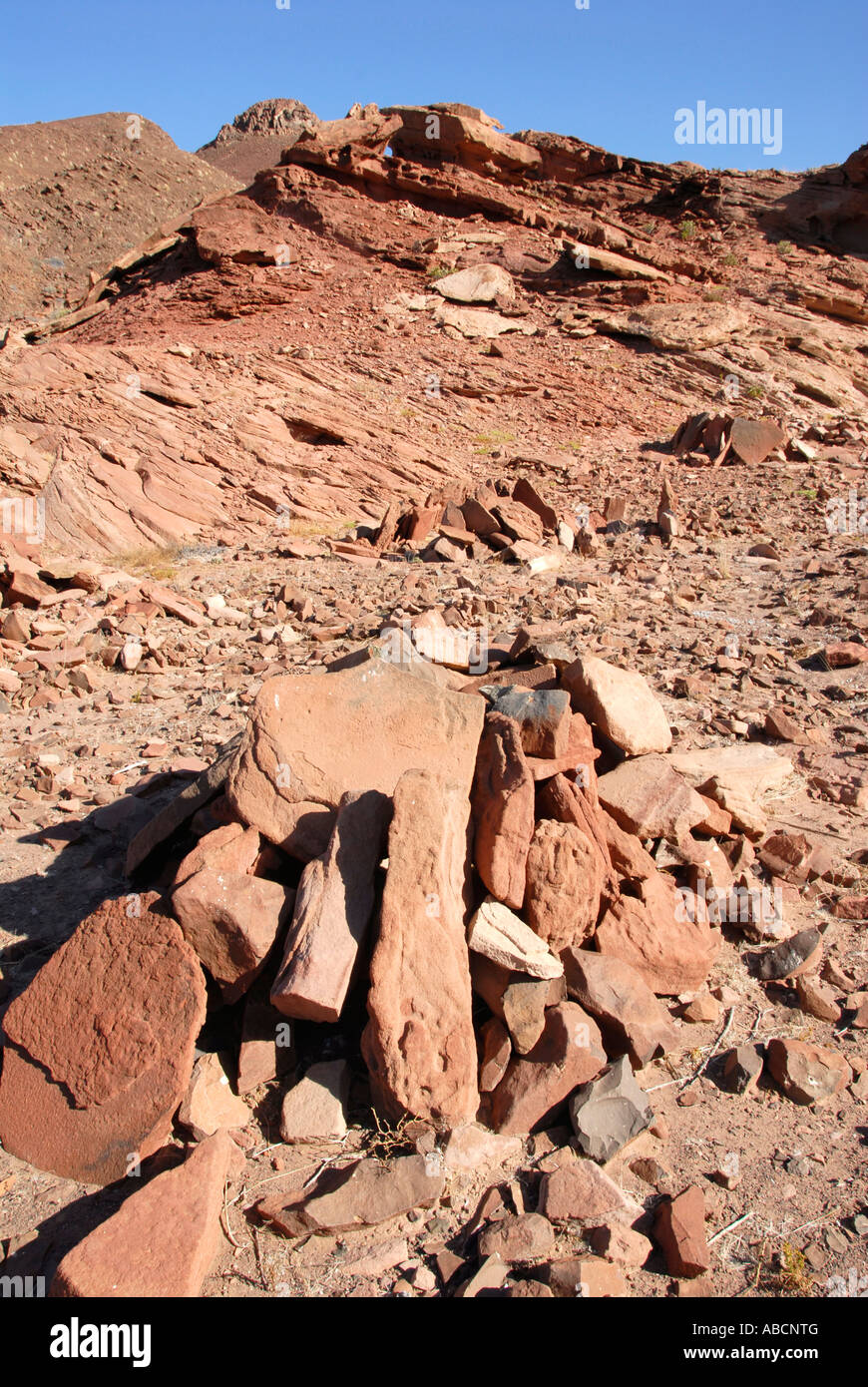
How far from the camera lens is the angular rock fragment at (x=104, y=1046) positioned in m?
2.87

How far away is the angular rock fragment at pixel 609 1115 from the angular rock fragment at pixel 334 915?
87cm

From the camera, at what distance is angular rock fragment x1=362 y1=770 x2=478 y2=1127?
2826 millimetres

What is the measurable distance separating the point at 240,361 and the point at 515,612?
25.0 ft

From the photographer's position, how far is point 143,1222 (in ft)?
8.00

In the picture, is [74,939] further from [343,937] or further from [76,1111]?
[343,937]

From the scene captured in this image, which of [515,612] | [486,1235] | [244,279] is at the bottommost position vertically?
[486,1235]

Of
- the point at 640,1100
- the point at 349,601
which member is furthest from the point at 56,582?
the point at 640,1100

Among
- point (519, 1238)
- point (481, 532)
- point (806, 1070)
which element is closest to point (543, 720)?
point (806, 1070)

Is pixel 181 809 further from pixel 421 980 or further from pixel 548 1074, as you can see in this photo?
pixel 548 1074

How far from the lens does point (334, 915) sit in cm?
303

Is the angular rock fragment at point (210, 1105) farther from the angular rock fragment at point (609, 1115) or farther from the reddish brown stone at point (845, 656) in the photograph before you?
the reddish brown stone at point (845, 656)

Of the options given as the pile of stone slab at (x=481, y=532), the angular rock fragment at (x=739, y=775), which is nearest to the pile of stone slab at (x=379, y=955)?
the angular rock fragment at (x=739, y=775)

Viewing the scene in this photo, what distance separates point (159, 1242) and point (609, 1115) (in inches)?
56.1

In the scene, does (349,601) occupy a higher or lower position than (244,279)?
lower
